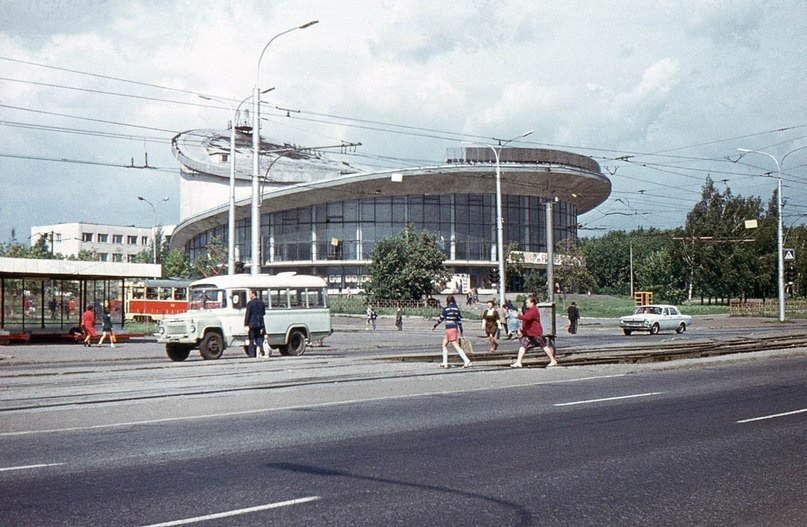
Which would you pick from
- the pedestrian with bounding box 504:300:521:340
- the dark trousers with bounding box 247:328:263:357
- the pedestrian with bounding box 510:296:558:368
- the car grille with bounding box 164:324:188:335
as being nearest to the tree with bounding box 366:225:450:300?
the pedestrian with bounding box 504:300:521:340

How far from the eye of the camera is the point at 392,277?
236 feet

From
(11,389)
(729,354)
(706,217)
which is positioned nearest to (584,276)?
(706,217)

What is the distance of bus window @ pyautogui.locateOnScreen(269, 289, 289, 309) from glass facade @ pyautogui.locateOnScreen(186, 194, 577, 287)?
229 ft

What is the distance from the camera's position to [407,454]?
28.2 ft

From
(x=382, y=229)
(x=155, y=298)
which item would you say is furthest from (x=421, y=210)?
(x=155, y=298)

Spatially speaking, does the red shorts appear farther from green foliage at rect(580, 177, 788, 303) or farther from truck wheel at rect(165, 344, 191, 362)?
green foliage at rect(580, 177, 788, 303)

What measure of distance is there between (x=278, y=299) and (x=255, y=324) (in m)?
2.46

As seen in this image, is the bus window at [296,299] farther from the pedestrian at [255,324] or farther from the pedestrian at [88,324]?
the pedestrian at [88,324]

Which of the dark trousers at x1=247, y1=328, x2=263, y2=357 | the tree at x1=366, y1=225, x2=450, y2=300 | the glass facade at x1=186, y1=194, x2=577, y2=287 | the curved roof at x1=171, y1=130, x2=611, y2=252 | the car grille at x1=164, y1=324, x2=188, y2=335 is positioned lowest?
the dark trousers at x1=247, y1=328, x2=263, y2=357

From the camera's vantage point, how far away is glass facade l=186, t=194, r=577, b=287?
96.6 metres

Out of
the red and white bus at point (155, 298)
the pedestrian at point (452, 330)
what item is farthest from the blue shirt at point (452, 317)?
the red and white bus at point (155, 298)

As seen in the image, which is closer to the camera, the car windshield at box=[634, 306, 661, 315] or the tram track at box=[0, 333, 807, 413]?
the tram track at box=[0, 333, 807, 413]

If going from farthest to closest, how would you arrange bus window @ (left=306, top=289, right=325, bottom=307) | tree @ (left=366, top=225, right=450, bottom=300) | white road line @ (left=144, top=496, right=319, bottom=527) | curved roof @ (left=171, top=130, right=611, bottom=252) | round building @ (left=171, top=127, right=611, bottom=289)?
round building @ (left=171, top=127, right=611, bottom=289), curved roof @ (left=171, top=130, right=611, bottom=252), tree @ (left=366, top=225, right=450, bottom=300), bus window @ (left=306, top=289, right=325, bottom=307), white road line @ (left=144, top=496, right=319, bottom=527)

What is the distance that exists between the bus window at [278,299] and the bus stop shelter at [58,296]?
1123 cm
